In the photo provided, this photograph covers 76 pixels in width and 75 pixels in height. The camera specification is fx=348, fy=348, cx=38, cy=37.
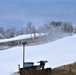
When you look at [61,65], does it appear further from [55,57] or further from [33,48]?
[33,48]

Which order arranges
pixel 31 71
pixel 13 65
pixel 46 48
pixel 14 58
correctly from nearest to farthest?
pixel 31 71 → pixel 13 65 → pixel 14 58 → pixel 46 48

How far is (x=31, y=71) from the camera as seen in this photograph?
70.4 ft

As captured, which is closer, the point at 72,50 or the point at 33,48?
the point at 72,50

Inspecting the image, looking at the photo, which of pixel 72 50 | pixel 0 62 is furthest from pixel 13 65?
pixel 72 50

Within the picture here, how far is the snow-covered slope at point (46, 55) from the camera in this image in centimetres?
2716

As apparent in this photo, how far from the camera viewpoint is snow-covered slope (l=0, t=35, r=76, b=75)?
27.2m

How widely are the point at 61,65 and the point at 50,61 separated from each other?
189 cm

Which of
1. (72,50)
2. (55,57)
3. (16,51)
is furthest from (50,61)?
(16,51)

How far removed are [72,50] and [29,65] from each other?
28.9 feet

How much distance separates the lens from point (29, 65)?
2289 cm

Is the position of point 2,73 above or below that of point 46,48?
below

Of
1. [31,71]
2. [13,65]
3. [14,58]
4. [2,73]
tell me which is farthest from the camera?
[14,58]

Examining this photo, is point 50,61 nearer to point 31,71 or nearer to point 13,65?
point 13,65

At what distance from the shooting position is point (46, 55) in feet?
99.1
